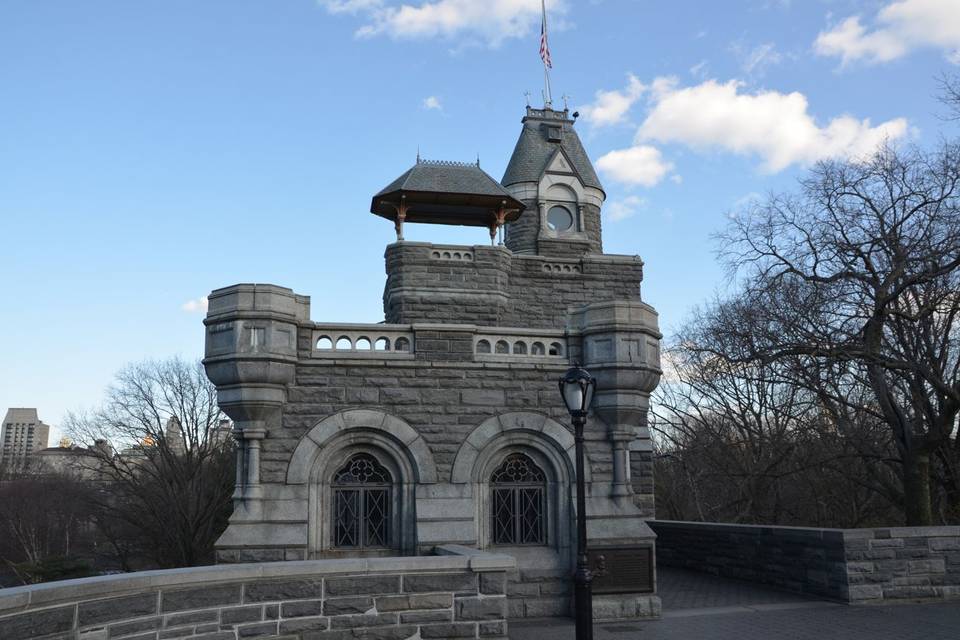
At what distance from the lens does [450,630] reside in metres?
8.51

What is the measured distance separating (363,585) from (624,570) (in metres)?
4.73

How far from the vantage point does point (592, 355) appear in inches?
476

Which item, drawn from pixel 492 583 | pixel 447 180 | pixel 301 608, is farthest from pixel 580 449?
pixel 447 180

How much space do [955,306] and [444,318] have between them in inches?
421

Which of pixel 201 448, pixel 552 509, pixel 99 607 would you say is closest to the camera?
pixel 99 607

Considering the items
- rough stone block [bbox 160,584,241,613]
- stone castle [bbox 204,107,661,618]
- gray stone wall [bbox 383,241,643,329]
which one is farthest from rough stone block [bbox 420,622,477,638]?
gray stone wall [bbox 383,241,643,329]

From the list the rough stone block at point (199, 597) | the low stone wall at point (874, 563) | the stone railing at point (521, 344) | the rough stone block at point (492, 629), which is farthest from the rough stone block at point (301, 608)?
the low stone wall at point (874, 563)

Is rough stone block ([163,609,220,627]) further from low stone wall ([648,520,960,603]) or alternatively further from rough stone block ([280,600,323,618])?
low stone wall ([648,520,960,603])

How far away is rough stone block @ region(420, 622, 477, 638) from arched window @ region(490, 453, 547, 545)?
3118 mm

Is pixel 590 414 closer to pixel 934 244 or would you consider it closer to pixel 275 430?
pixel 275 430

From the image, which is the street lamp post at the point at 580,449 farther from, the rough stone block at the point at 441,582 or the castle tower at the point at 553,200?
the castle tower at the point at 553,200

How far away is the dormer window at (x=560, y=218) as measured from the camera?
2570 centimetres

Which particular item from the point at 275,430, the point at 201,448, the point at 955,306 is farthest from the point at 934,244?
the point at 201,448

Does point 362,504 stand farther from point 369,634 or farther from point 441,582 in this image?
point 369,634
